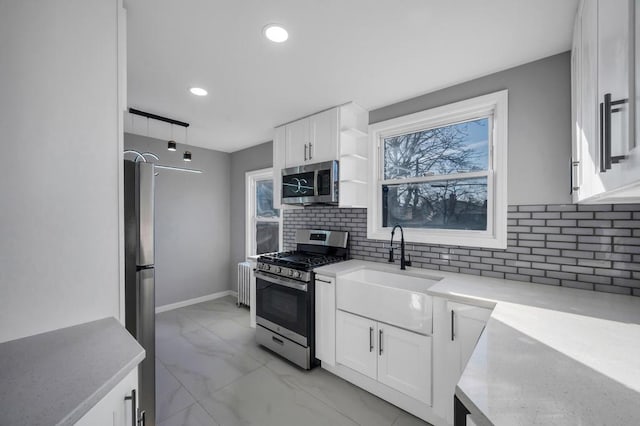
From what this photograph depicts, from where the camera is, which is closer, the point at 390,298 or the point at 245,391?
the point at 390,298

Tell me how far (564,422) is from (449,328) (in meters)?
1.18

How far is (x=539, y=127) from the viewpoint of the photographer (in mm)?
1896

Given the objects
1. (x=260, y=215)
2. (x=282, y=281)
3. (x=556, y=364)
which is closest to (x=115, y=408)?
(x=556, y=364)

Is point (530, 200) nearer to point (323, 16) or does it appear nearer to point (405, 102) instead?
point (405, 102)

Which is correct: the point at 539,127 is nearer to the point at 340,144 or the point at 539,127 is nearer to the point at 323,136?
the point at 340,144

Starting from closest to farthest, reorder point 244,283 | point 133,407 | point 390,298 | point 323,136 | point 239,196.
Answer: point 133,407, point 390,298, point 323,136, point 244,283, point 239,196

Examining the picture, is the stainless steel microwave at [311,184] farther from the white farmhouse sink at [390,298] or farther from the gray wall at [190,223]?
the gray wall at [190,223]

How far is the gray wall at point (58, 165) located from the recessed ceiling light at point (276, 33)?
2.51ft

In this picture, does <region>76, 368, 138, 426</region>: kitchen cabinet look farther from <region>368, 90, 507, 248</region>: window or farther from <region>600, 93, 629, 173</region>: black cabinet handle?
<region>368, 90, 507, 248</region>: window

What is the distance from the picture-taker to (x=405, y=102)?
101 inches

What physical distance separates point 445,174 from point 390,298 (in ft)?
4.12

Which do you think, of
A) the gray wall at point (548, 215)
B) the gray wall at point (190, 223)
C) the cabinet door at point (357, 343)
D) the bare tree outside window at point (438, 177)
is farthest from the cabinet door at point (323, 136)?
the gray wall at point (190, 223)

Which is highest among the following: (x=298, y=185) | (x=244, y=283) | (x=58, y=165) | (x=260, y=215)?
(x=298, y=185)

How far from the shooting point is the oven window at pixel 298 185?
9.32 ft
